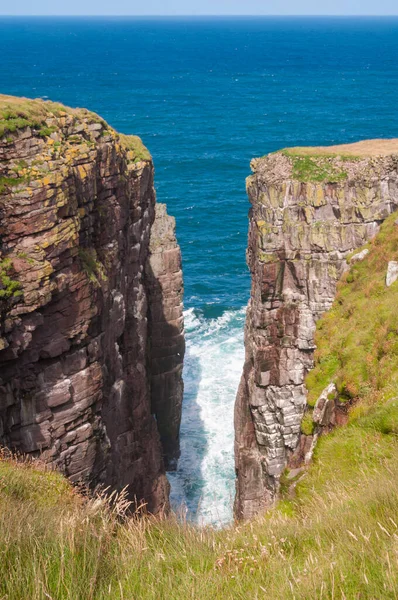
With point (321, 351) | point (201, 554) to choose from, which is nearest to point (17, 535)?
point (201, 554)

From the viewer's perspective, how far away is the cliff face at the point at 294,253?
153ft

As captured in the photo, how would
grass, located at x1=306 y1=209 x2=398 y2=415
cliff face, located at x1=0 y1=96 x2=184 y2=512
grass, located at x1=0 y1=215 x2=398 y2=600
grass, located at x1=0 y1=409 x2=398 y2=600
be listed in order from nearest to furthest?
grass, located at x1=0 y1=409 x2=398 y2=600
grass, located at x1=0 y1=215 x2=398 y2=600
grass, located at x1=306 y1=209 x2=398 y2=415
cliff face, located at x1=0 y1=96 x2=184 y2=512

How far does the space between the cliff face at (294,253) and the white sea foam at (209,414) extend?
7306 millimetres

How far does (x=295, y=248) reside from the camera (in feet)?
155

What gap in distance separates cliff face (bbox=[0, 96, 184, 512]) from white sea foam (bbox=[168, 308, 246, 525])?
14.7 meters

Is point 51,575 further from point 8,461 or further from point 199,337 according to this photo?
point 199,337

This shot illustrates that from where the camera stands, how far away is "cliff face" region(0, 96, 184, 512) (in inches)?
1233

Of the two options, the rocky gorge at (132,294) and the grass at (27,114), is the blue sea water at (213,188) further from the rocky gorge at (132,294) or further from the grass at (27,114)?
the grass at (27,114)

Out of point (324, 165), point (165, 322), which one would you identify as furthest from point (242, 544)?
point (165, 322)

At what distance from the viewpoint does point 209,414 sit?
6844 cm

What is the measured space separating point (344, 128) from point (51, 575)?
14356 cm

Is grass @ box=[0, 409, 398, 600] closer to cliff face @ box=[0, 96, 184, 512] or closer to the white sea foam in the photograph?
cliff face @ box=[0, 96, 184, 512]

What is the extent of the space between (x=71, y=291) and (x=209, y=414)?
122 ft

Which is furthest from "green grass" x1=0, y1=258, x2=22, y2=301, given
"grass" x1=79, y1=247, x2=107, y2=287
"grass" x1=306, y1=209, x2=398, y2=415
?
"grass" x1=306, y1=209, x2=398, y2=415
